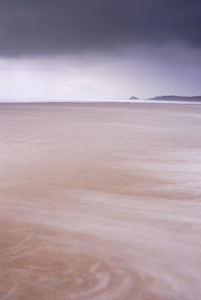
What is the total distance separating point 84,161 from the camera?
395 cm

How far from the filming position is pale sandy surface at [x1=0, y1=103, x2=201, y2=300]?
1321mm

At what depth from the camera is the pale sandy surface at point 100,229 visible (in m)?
1.32

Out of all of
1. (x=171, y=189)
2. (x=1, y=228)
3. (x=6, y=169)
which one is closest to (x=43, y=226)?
(x=1, y=228)

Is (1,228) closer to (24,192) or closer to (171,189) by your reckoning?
(24,192)

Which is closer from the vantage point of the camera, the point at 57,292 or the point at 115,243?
the point at 57,292

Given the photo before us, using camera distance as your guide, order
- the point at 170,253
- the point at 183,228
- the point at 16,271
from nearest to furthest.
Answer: the point at 16,271
the point at 170,253
the point at 183,228

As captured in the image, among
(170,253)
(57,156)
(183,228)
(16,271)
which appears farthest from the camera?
(57,156)

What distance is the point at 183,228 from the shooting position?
187cm

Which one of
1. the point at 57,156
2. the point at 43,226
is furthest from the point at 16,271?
the point at 57,156

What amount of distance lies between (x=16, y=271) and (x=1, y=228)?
558mm

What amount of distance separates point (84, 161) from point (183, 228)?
229 cm

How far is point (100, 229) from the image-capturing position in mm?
1872

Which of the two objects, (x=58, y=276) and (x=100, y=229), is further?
(x=100, y=229)

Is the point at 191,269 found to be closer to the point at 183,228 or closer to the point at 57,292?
the point at 183,228
